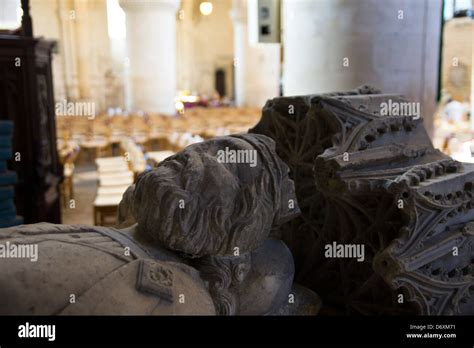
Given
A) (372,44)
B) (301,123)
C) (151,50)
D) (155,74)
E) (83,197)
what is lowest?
(83,197)

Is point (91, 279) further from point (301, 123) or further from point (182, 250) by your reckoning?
point (301, 123)

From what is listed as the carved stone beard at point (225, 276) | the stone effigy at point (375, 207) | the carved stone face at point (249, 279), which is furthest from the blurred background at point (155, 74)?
the carved stone beard at point (225, 276)

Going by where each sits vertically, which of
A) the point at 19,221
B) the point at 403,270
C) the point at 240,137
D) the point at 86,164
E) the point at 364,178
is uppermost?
the point at 240,137

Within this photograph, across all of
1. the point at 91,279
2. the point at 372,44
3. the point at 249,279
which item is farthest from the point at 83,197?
the point at 91,279

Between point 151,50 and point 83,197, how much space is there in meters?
8.15

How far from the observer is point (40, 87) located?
5.78m

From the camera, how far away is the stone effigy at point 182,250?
145cm

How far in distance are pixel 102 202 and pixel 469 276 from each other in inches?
176

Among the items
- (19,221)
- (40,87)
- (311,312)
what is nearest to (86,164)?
(40,87)

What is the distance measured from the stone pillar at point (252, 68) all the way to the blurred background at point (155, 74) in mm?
41

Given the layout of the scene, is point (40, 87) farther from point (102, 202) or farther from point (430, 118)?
point (430, 118)

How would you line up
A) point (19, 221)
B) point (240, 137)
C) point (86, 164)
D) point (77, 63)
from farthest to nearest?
point (77, 63), point (86, 164), point (19, 221), point (240, 137)

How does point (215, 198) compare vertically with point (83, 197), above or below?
above

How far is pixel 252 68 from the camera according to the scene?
1972cm
